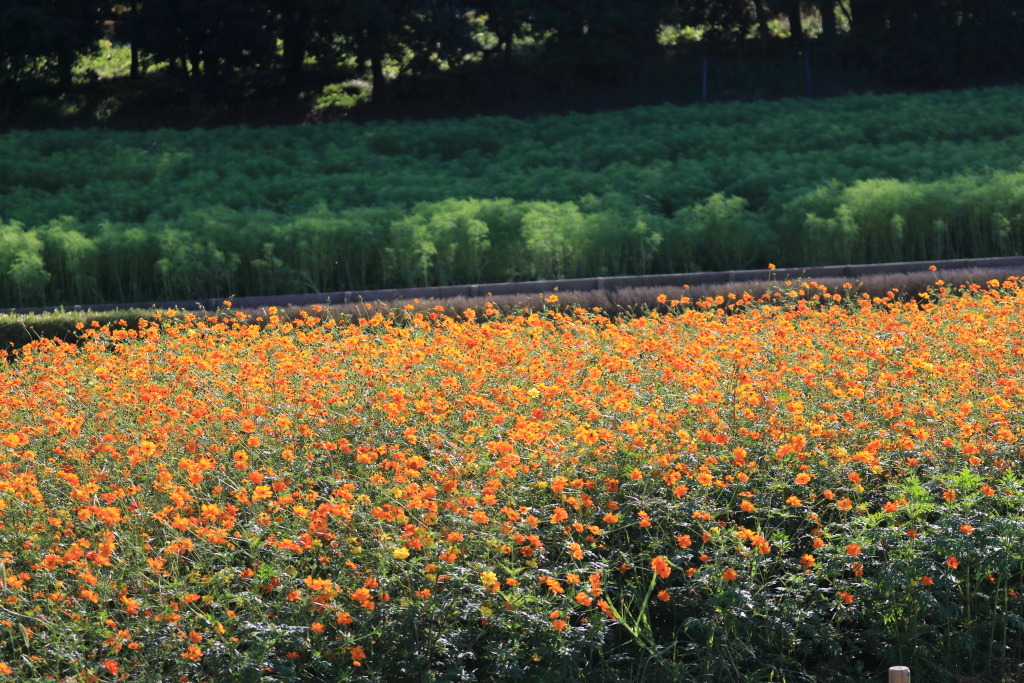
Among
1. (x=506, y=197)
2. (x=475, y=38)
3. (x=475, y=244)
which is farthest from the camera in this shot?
(x=475, y=38)

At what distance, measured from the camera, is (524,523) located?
3.74 m

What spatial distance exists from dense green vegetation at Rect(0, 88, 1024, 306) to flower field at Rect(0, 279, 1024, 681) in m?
5.81

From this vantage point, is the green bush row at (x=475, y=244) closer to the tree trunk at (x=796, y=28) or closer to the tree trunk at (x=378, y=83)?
the tree trunk at (x=378, y=83)

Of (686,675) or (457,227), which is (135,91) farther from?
(686,675)

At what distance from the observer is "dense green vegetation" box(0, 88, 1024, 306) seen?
11359 millimetres

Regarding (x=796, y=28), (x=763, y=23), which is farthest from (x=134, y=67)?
(x=796, y=28)

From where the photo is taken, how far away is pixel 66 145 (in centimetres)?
1981

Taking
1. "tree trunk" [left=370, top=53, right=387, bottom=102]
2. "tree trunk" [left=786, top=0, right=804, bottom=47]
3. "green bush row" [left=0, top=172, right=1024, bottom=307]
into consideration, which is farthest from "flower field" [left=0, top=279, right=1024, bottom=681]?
"tree trunk" [left=786, top=0, right=804, bottom=47]

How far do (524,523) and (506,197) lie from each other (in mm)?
11361

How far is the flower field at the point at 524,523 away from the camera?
355 centimetres

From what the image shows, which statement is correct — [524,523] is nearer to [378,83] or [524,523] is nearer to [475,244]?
[475,244]

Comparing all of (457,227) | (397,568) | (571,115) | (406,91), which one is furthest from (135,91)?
(397,568)

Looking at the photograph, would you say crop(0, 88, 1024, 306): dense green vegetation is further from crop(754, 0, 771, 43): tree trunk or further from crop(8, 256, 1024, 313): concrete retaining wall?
crop(754, 0, 771, 43): tree trunk

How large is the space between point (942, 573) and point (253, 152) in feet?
56.4
